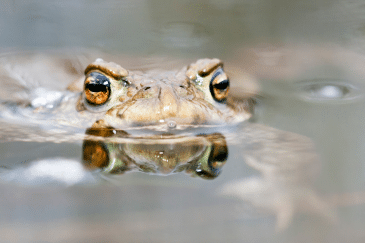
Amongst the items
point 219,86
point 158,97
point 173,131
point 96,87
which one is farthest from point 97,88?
point 219,86

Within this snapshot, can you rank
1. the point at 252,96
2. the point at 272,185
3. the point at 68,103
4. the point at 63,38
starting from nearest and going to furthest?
the point at 272,185
the point at 68,103
the point at 252,96
the point at 63,38

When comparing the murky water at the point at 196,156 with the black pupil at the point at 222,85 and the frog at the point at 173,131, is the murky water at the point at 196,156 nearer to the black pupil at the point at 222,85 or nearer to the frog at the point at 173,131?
the frog at the point at 173,131

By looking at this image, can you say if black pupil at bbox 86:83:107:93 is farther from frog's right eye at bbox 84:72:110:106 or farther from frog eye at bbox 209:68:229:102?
frog eye at bbox 209:68:229:102

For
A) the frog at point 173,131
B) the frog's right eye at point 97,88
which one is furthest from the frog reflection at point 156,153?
the frog's right eye at point 97,88

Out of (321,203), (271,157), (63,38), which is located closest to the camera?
(321,203)

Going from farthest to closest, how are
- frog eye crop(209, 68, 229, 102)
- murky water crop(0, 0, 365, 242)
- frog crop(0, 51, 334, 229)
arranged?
frog eye crop(209, 68, 229, 102)
frog crop(0, 51, 334, 229)
murky water crop(0, 0, 365, 242)

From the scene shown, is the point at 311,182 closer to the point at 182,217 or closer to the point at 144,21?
the point at 182,217

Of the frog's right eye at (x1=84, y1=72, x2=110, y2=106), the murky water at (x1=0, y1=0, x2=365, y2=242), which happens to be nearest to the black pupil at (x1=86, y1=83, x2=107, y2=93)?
the frog's right eye at (x1=84, y1=72, x2=110, y2=106)

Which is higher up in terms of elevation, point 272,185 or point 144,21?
point 144,21

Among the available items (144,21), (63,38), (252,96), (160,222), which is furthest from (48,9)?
(160,222)
